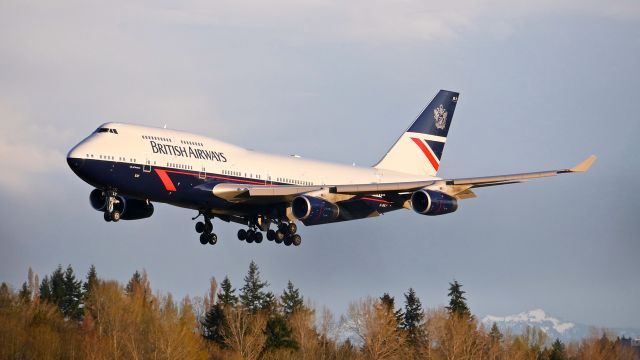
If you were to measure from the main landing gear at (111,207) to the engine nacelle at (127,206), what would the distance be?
153 cm

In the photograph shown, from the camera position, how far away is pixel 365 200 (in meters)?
71.7

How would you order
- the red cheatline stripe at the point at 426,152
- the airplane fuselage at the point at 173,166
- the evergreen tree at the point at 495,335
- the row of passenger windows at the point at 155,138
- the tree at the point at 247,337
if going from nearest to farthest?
1. the airplane fuselage at the point at 173,166
2. the row of passenger windows at the point at 155,138
3. the red cheatline stripe at the point at 426,152
4. the tree at the point at 247,337
5. the evergreen tree at the point at 495,335

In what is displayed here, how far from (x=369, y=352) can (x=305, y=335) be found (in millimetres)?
7278

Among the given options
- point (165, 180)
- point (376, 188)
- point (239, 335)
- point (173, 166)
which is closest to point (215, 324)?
point (239, 335)

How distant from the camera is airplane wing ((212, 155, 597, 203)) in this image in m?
63.2

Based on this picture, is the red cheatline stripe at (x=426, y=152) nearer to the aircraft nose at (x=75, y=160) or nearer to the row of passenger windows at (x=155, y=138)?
the row of passenger windows at (x=155, y=138)

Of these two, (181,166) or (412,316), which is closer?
(181,166)

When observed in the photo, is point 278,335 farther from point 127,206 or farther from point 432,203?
point 432,203

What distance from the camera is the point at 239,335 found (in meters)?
93.7

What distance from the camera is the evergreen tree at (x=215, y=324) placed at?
335 ft

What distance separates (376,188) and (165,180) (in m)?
12.8

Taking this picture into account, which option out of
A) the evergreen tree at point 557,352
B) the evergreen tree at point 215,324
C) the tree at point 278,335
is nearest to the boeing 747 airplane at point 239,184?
the tree at point 278,335

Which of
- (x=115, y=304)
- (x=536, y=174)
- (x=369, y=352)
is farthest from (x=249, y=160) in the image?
(x=115, y=304)

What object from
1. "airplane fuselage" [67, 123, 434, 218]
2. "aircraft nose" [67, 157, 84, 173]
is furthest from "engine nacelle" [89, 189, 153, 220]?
"aircraft nose" [67, 157, 84, 173]
